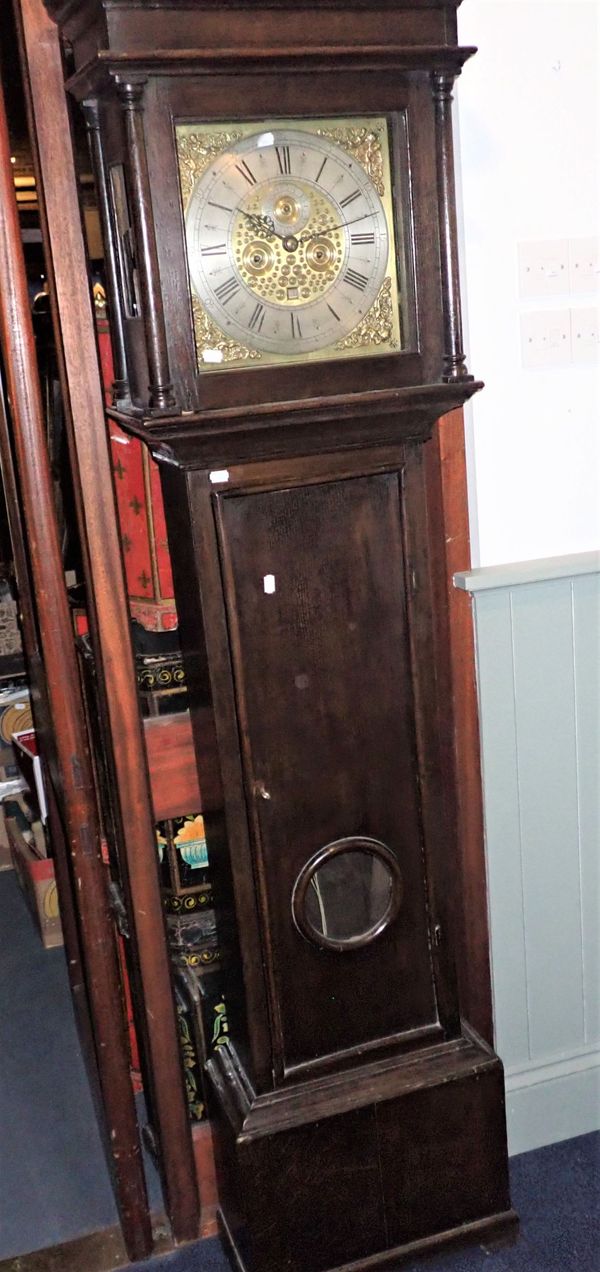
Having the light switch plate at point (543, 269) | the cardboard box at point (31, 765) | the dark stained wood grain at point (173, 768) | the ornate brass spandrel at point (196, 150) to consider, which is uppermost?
the ornate brass spandrel at point (196, 150)

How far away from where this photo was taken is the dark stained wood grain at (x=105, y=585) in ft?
5.31

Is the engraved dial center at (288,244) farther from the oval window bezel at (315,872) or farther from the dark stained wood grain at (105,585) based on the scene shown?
the oval window bezel at (315,872)

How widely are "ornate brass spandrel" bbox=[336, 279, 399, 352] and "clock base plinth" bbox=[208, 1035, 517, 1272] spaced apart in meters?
1.11

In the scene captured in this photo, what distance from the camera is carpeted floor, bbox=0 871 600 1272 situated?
6.25 feet

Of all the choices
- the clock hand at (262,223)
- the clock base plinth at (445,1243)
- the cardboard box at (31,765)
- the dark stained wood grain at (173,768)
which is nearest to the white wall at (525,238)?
the clock hand at (262,223)

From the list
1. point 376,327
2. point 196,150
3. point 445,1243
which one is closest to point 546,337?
→ point 376,327

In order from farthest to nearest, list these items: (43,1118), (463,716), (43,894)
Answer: (43,894)
(43,1118)
(463,716)

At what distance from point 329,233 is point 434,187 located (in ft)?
0.54

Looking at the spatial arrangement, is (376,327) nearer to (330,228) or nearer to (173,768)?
(330,228)

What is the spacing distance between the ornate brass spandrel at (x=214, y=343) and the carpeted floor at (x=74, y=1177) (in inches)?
57.9

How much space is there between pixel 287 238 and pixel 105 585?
23.3 inches

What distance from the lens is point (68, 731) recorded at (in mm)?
1833

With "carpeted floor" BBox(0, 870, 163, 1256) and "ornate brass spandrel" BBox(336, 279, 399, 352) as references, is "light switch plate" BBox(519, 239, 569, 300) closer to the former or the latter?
"ornate brass spandrel" BBox(336, 279, 399, 352)

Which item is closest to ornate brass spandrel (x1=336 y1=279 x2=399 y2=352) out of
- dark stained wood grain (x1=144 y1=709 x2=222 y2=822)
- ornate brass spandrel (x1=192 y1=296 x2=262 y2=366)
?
ornate brass spandrel (x1=192 y1=296 x2=262 y2=366)
